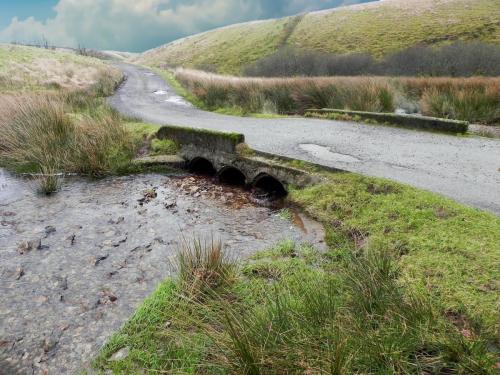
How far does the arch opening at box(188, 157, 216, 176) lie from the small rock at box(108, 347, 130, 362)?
16.7 feet

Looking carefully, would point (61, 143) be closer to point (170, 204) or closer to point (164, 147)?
point (164, 147)

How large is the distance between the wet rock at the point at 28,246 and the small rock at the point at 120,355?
8.17 feet

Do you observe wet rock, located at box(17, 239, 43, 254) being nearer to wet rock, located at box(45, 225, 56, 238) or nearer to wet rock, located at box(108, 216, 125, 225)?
wet rock, located at box(45, 225, 56, 238)

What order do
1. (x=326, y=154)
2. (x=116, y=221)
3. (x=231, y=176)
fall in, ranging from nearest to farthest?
(x=116, y=221)
(x=326, y=154)
(x=231, y=176)

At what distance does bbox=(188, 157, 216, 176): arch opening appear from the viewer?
7934 mm

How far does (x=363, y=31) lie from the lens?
48.8m

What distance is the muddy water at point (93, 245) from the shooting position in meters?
3.29

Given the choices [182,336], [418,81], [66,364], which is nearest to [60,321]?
[66,364]

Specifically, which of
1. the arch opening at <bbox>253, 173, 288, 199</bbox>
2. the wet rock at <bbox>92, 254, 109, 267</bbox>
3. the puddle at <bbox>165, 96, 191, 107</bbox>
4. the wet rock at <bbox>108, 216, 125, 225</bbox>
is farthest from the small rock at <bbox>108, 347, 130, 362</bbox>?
the puddle at <bbox>165, 96, 191, 107</bbox>

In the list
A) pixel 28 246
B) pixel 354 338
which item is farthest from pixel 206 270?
pixel 28 246

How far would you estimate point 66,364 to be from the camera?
2.95 metres

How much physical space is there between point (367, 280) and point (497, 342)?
0.90m

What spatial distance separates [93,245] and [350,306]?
3521 millimetres

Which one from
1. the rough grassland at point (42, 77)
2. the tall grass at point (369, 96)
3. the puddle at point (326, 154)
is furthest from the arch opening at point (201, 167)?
the rough grassland at point (42, 77)
